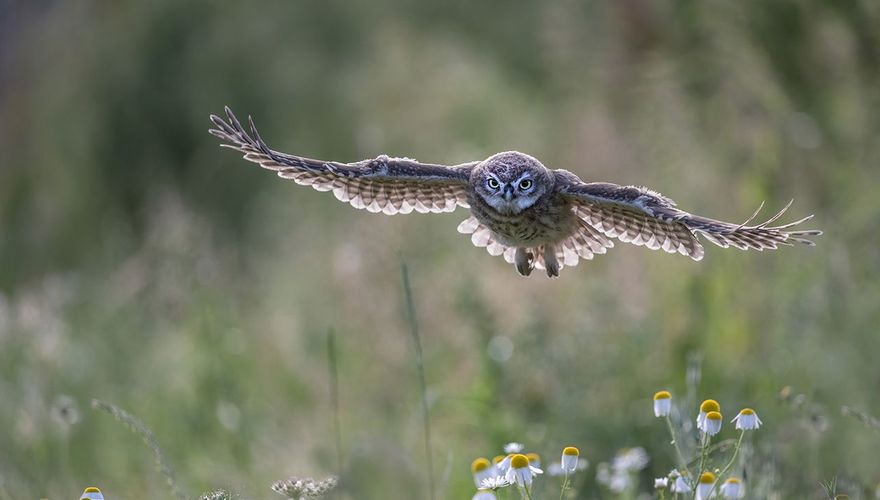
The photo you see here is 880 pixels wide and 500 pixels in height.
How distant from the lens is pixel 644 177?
8.48 meters

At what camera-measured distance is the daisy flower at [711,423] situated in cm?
303

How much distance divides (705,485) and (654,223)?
3.69 feet

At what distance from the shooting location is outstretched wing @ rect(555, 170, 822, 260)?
356 centimetres

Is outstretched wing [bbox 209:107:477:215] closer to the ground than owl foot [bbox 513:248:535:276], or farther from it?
farther from it

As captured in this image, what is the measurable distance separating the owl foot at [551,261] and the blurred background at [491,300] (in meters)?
0.62

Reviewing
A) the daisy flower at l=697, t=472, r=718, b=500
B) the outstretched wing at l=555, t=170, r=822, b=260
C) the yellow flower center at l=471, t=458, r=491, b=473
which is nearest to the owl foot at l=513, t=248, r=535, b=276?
the outstretched wing at l=555, t=170, r=822, b=260

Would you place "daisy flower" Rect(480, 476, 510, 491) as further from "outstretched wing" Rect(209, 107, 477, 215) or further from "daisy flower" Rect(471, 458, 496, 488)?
"outstretched wing" Rect(209, 107, 477, 215)

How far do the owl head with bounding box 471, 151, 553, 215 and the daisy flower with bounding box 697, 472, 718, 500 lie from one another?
1.25 meters

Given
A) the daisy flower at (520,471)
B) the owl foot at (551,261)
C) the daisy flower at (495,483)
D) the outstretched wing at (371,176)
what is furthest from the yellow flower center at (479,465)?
the outstretched wing at (371,176)

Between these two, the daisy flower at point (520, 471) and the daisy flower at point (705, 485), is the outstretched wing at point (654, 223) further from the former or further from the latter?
the daisy flower at point (520, 471)

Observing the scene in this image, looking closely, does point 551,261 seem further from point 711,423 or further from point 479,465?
point 711,423

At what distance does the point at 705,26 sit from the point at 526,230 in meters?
4.29

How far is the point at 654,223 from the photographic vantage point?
4.03 metres

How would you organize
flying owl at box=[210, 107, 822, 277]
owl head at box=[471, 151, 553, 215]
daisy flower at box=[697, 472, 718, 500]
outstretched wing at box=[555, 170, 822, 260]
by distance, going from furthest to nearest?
owl head at box=[471, 151, 553, 215] < flying owl at box=[210, 107, 822, 277] < outstretched wing at box=[555, 170, 822, 260] < daisy flower at box=[697, 472, 718, 500]
